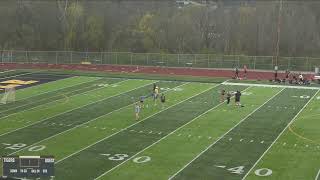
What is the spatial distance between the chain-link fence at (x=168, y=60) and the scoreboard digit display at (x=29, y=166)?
41.3m

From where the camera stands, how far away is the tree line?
74188 mm

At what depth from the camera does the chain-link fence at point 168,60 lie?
56.2 metres

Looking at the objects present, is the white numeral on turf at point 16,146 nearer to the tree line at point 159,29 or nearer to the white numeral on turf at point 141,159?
the white numeral on turf at point 141,159

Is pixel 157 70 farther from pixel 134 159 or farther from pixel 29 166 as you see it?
pixel 29 166

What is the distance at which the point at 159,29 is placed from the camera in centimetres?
7719

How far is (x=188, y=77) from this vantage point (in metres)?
48.7

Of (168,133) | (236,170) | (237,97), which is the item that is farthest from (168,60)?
(236,170)

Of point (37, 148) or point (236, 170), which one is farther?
point (37, 148)

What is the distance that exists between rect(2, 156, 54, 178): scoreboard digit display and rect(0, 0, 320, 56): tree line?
55.6m

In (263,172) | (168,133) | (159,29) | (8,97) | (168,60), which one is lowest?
(263,172)

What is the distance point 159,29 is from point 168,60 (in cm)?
1877

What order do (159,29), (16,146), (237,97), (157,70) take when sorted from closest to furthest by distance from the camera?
1. (16,146)
2. (237,97)
3. (157,70)
4. (159,29)

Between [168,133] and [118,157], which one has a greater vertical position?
[168,133]

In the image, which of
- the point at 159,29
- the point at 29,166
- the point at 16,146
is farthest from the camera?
the point at 159,29
